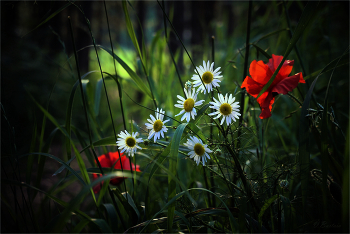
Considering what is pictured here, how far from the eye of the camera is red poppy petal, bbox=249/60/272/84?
1.19 feet

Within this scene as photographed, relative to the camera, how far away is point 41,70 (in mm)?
1159

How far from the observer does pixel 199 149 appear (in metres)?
0.34

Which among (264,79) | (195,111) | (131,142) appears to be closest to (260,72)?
(264,79)

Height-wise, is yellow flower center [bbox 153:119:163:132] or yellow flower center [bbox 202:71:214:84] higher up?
yellow flower center [bbox 202:71:214:84]

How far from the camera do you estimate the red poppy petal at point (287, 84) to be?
12.8 inches

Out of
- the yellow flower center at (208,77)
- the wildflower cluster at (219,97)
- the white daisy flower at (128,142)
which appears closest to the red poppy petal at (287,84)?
the wildflower cluster at (219,97)

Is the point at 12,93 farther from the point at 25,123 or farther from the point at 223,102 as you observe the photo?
the point at 223,102

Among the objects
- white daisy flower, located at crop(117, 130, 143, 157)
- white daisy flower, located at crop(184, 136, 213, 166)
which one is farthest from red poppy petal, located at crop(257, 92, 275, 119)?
white daisy flower, located at crop(117, 130, 143, 157)

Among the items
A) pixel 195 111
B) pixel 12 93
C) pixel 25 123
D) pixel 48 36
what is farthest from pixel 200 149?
pixel 48 36

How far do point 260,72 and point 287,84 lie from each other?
5 cm

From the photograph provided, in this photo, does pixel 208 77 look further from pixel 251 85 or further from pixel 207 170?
pixel 207 170

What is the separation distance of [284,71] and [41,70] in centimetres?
123

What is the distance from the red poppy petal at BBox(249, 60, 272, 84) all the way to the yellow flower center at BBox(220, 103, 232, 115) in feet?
Result: 0.24

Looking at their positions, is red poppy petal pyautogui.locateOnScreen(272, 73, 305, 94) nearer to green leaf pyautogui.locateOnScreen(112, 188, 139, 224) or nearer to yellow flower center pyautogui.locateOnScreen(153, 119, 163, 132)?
yellow flower center pyautogui.locateOnScreen(153, 119, 163, 132)
